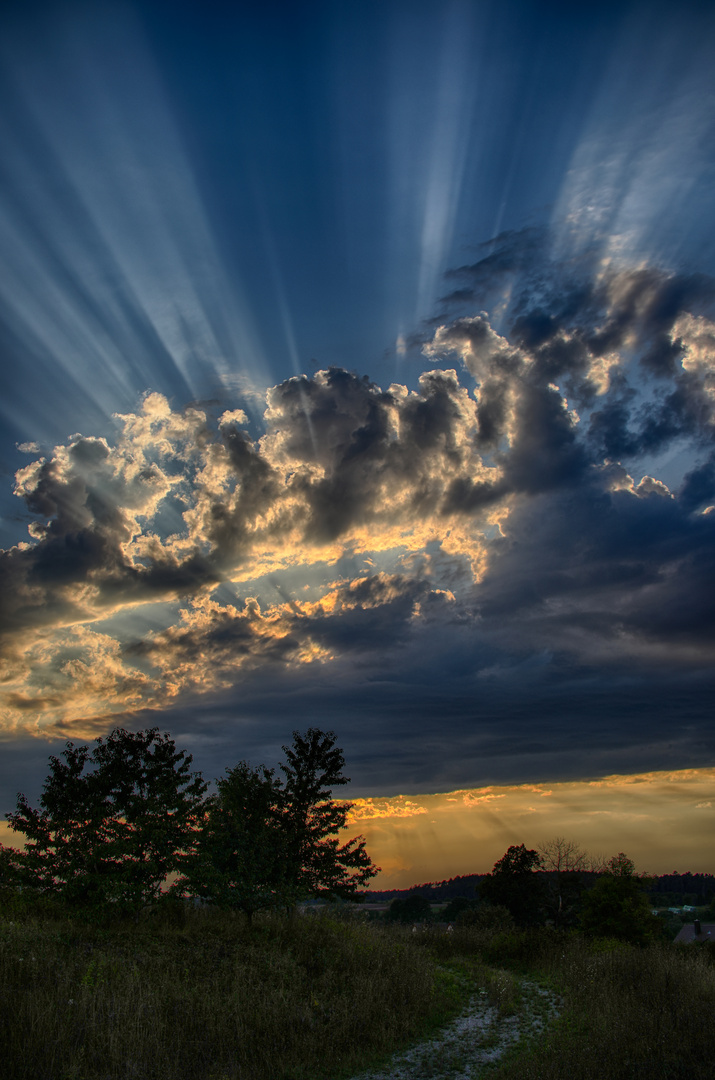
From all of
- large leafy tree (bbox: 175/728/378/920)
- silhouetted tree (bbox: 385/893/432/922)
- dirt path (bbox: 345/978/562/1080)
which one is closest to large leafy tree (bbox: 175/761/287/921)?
large leafy tree (bbox: 175/728/378/920)

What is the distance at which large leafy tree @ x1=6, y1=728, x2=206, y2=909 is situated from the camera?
22.7 meters

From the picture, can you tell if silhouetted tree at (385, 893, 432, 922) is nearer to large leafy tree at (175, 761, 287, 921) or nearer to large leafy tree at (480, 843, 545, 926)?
large leafy tree at (480, 843, 545, 926)

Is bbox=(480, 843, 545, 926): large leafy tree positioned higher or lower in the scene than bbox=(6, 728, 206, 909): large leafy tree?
lower

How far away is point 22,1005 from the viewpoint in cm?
1026

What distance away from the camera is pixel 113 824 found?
2459 centimetres

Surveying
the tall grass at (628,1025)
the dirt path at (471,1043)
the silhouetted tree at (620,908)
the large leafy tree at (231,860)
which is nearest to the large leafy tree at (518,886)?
the silhouetted tree at (620,908)

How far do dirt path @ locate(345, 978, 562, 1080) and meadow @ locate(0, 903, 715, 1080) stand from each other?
15.4 inches

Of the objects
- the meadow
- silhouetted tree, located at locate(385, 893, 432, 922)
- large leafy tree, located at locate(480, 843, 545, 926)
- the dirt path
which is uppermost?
the meadow

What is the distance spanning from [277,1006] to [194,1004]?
1.84 m

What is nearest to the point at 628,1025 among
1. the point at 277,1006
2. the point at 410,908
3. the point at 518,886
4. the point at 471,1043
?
the point at 471,1043

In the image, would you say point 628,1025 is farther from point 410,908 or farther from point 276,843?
point 410,908

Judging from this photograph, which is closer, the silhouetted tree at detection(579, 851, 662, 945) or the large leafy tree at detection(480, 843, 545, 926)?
the silhouetted tree at detection(579, 851, 662, 945)

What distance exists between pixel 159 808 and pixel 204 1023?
13460mm

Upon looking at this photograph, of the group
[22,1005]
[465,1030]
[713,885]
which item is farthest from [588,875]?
[713,885]
